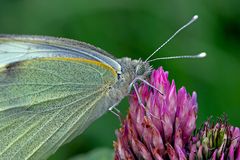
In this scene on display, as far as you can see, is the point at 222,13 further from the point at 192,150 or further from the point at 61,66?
the point at 192,150

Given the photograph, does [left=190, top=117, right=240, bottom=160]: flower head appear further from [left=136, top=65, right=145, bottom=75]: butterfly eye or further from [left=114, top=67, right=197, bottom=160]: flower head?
[left=136, top=65, right=145, bottom=75]: butterfly eye

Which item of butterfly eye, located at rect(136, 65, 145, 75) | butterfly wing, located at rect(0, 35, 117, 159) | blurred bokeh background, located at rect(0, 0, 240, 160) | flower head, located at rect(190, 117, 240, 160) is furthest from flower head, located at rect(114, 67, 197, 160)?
blurred bokeh background, located at rect(0, 0, 240, 160)

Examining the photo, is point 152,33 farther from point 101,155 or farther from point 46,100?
point 46,100

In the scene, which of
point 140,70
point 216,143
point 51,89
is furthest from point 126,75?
point 216,143

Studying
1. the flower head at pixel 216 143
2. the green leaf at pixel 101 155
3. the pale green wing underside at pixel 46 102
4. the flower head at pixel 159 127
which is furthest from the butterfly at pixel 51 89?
the flower head at pixel 216 143

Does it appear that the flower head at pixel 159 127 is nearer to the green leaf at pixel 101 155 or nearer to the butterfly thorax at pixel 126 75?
the butterfly thorax at pixel 126 75

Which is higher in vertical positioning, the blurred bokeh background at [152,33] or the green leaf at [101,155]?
the blurred bokeh background at [152,33]
